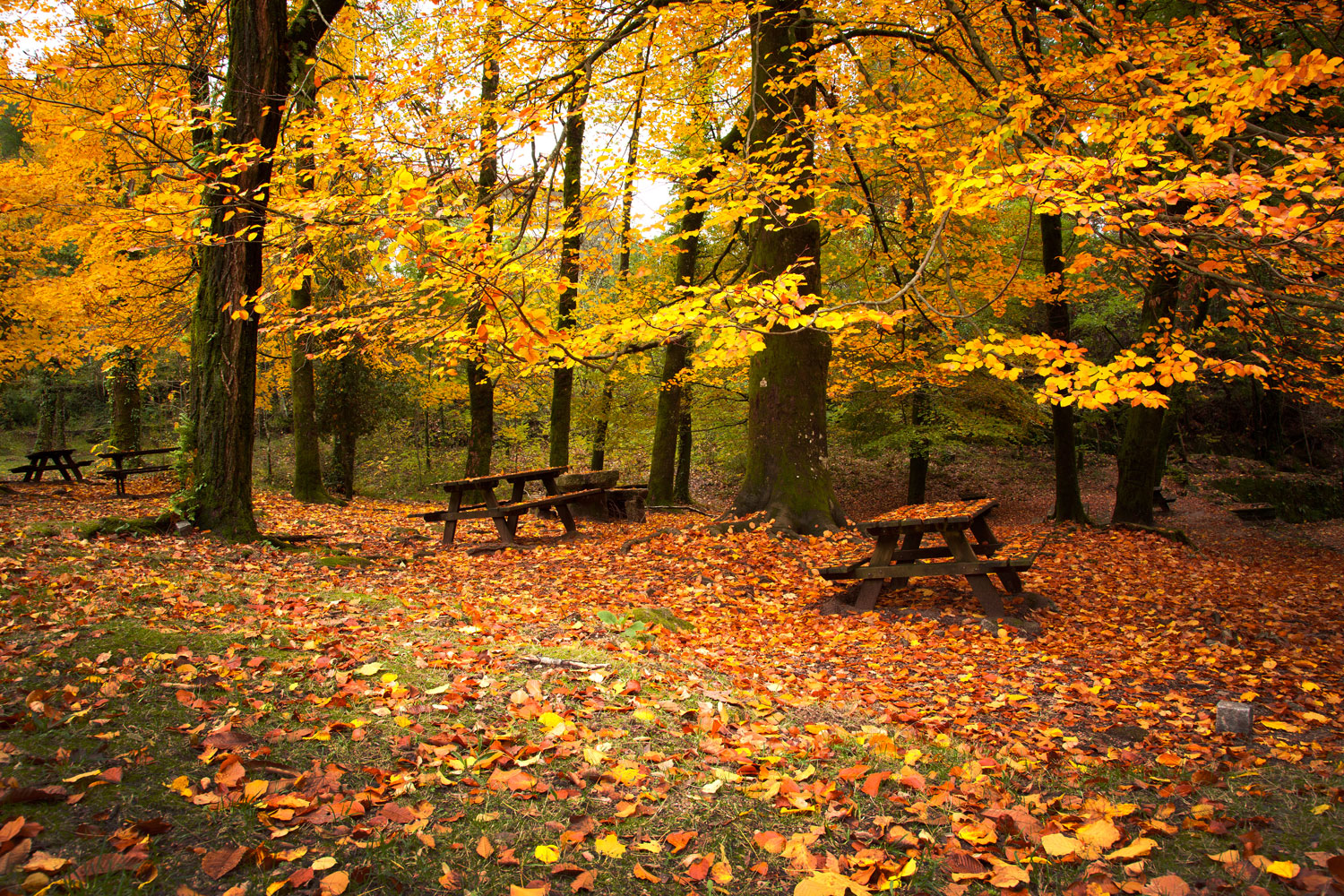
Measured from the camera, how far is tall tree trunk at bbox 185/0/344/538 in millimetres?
6703

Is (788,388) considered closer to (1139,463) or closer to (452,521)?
(452,521)

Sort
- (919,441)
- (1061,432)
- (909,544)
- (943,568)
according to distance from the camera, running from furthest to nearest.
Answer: (919,441) < (1061,432) < (909,544) < (943,568)

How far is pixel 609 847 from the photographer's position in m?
2.20

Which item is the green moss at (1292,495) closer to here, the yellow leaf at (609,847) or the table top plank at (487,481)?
the table top plank at (487,481)

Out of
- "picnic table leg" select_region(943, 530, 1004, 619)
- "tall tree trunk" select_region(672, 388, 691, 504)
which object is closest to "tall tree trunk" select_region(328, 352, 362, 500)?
"tall tree trunk" select_region(672, 388, 691, 504)

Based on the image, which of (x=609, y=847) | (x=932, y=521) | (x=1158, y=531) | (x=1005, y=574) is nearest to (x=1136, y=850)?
(x=609, y=847)

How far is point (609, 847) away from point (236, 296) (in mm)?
6531

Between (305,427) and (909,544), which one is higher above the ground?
(305,427)

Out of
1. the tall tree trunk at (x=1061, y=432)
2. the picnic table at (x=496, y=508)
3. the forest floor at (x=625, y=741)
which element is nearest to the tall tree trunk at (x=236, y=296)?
the forest floor at (x=625, y=741)

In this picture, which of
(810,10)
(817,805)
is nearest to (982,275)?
(810,10)

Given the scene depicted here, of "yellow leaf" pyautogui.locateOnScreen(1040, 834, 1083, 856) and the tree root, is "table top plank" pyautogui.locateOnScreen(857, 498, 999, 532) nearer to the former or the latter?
"yellow leaf" pyautogui.locateOnScreen(1040, 834, 1083, 856)

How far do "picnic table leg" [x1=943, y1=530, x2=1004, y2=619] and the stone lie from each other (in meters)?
1.83

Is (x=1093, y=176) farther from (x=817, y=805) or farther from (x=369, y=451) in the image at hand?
(x=369, y=451)

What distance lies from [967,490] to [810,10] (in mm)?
15692
